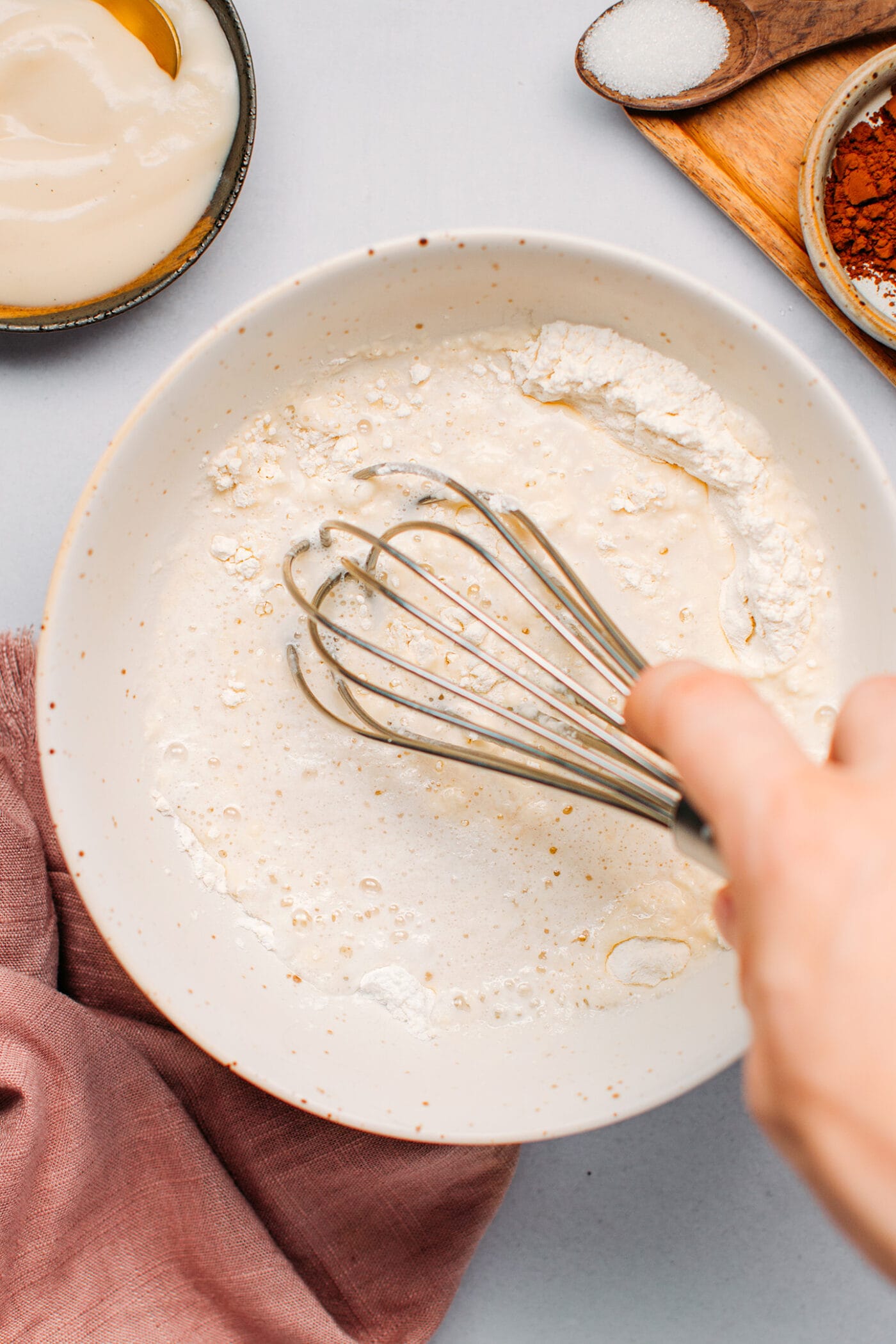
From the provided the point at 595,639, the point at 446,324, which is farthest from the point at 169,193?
the point at 595,639

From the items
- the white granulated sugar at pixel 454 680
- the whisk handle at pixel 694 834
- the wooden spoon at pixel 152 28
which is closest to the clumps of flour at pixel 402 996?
the white granulated sugar at pixel 454 680

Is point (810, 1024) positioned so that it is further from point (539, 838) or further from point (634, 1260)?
point (634, 1260)

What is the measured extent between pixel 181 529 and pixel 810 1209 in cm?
61

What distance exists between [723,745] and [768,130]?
1.63 ft

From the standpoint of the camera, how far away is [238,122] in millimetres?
559

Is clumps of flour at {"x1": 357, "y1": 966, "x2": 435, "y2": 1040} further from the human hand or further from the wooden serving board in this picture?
the wooden serving board

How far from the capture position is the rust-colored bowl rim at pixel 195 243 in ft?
1.83

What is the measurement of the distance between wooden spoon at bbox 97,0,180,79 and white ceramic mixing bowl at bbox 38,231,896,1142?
197mm

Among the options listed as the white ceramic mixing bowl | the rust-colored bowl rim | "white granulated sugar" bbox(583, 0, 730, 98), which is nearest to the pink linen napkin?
the white ceramic mixing bowl

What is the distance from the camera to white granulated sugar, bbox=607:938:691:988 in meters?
0.56

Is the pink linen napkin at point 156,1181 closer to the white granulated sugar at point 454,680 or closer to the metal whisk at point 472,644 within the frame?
the white granulated sugar at point 454,680

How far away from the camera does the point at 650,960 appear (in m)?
0.56

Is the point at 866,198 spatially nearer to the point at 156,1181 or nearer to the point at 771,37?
the point at 771,37

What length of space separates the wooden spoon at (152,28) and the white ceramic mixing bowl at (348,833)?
197mm
